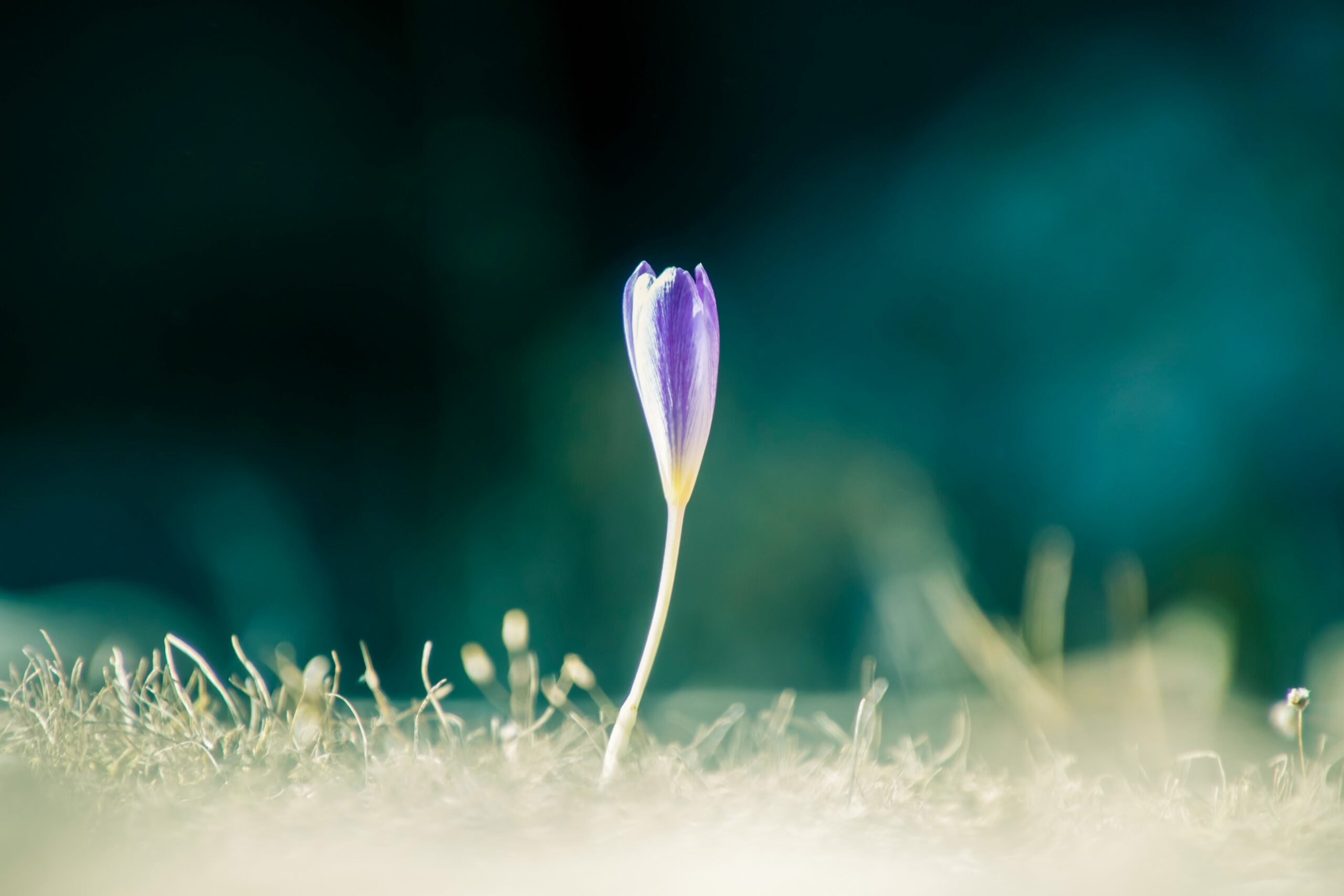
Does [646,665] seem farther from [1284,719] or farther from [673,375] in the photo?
[1284,719]

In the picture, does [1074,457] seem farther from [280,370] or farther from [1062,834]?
[280,370]

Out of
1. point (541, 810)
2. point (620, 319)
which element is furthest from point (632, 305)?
point (620, 319)

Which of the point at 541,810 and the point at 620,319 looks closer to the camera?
the point at 541,810

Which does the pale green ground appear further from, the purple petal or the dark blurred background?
the dark blurred background

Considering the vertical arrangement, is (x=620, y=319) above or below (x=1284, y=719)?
above

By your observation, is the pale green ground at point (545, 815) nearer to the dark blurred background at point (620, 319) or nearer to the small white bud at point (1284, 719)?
the small white bud at point (1284, 719)

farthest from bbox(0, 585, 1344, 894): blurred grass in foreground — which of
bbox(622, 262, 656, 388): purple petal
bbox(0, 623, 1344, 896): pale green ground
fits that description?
bbox(622, 262, 656, 388): purple petal
